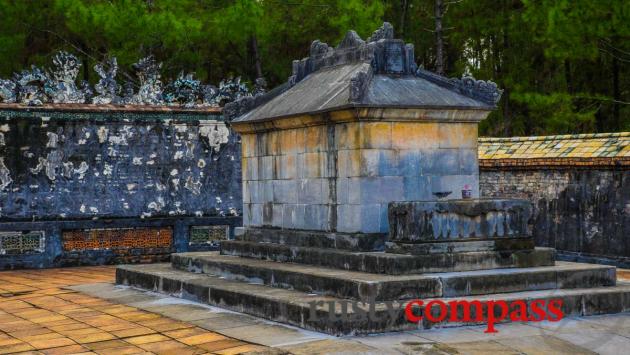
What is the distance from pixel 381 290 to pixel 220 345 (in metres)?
1.54

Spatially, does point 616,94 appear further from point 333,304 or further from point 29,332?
point 29,332

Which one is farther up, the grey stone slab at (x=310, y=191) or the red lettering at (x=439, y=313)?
the grey stone slab at (x=310, y=191)

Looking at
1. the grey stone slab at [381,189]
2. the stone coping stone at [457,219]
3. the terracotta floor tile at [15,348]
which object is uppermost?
the grey stone slab at [381,189]

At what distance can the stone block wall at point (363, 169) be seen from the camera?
956 centimetres

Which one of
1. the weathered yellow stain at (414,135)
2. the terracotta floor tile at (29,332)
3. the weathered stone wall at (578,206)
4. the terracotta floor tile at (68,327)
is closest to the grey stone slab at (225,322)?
the terracotta floor tile at (68,327)

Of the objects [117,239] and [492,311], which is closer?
[492,311]

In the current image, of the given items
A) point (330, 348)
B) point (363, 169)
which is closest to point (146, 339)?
point (330, 348)

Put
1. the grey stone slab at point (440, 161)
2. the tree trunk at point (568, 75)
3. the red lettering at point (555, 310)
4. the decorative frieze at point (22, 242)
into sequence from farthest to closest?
the tree trunk at point (568, 75) → the decorative frieze at point (22, 242) → the grey stone slab at point (440, 161) → the red lettering at point (555, 310)

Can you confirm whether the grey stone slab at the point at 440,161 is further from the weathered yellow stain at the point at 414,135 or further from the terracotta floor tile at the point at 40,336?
the terracotta floor tile at the point at 40,336

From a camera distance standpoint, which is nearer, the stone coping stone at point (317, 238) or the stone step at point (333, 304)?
the stone step at point (333, 304)

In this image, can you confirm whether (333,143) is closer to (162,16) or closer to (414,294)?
(414,294)

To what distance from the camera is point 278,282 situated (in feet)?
31.9

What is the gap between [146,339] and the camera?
8.31 m

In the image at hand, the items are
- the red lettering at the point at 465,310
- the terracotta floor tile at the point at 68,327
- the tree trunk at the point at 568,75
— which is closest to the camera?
the red lettering at the point at 465,310
